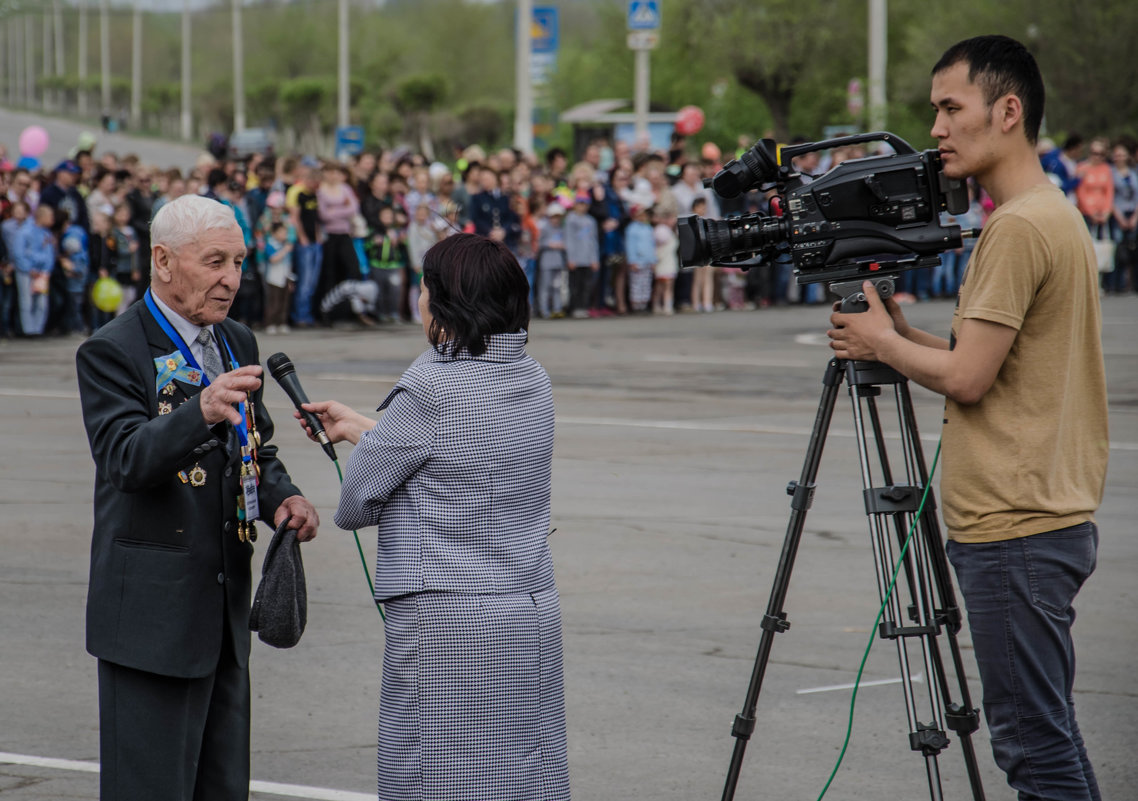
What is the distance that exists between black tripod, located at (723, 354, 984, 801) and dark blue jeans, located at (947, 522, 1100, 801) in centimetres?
29

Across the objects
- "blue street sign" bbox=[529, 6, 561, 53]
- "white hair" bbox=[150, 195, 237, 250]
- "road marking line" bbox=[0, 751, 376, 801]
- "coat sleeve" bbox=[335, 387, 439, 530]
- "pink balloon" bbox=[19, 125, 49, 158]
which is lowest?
"road marking line" bbox=[0, 751, 376, 801]

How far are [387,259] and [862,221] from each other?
Result: 1634cm

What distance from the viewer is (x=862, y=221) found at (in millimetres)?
3865

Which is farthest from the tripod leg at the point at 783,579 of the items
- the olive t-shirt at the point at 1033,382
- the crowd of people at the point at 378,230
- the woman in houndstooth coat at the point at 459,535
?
the crowd of people at the point at 378,230

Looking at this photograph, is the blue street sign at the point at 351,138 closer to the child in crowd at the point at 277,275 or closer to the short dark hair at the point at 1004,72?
the child in crowd at the point at 277,275

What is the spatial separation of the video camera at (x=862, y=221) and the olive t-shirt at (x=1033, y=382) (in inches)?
10.2

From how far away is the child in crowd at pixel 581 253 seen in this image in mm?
20672

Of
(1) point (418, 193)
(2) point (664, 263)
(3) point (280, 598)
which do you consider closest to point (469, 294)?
(3) point (280, 598)

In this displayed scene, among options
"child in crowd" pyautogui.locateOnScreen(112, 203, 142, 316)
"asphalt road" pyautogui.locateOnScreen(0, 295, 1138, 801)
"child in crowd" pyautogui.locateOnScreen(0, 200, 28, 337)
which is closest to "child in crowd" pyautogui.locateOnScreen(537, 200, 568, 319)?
"child in crowd" pyautogui.locateOnScreen(112, 203, 142, 316)

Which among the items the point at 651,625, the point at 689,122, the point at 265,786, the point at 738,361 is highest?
the point at 689,122

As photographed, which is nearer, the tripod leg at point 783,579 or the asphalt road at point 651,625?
the tripod leg at point 783,579

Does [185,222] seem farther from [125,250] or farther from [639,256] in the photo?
[639,256]

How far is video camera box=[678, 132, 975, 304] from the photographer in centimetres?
383

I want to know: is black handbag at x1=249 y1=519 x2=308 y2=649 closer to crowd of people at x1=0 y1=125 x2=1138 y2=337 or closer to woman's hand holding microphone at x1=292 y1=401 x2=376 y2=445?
woman's hand holding microphone at x1=292 y1=401 x2=376 y2=445
